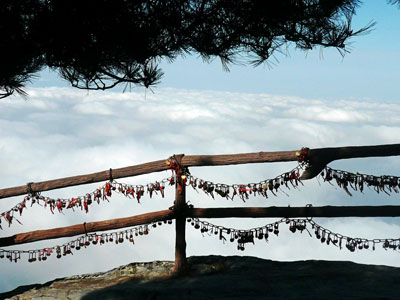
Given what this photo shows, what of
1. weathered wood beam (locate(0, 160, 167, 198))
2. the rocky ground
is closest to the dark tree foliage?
weathered wood beam (locate(0, 160, 167, 198))

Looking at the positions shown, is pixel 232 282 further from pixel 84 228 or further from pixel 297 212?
pixel 84 228

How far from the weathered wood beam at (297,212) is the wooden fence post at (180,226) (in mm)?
104

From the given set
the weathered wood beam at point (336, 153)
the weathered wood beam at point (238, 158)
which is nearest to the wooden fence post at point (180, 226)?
the weathered wood beam at point (238, 158)

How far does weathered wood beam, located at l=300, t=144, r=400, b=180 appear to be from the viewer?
241 inches

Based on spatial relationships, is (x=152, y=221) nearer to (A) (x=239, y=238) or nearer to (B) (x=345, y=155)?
(A) (x=239, y=238)

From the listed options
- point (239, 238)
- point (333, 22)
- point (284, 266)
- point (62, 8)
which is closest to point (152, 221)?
point (239, 238)

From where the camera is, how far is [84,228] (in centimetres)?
681

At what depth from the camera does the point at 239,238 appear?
6.33 m

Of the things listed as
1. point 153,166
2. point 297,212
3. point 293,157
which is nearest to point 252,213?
point 297,212

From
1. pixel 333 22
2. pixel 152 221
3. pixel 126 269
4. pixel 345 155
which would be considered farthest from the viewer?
pixel 333 22

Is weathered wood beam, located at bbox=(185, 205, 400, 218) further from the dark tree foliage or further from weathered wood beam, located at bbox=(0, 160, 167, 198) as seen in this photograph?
the dark tree foliage

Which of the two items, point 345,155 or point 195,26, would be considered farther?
point 195,26

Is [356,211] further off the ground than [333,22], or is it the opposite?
[333,22]

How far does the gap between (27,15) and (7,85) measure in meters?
1.46
